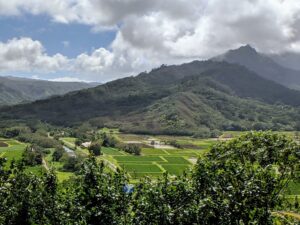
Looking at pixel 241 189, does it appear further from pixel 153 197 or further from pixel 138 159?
pixel 138 159

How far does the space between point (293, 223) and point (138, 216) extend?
11667 millimetres

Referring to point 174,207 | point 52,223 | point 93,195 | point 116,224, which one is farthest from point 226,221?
point 52,223

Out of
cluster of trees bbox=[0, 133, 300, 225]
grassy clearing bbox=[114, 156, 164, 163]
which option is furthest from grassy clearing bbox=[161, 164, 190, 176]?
cluster of trees bbox=[0, 133, 300, 225]

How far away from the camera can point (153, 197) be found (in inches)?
1085

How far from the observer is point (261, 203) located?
90.7 feet

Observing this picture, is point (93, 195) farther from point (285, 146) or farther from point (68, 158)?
point (68, 158)

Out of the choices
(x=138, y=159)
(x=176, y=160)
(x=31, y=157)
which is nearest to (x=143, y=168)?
(x=138, y=159)

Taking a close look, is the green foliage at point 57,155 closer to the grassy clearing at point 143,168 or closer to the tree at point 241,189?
the grassy clearing at point 143,168

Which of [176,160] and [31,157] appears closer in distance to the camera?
[31,157]

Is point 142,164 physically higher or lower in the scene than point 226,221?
lower

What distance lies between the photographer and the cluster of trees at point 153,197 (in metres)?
26.6

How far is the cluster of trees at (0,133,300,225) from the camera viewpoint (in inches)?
1048

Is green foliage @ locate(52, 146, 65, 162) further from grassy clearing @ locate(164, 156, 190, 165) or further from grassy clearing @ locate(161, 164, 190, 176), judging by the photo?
grassy clearing @ locate(164, 156, 190, 165)

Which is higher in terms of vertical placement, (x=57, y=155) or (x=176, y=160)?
(x=57, y=155)
